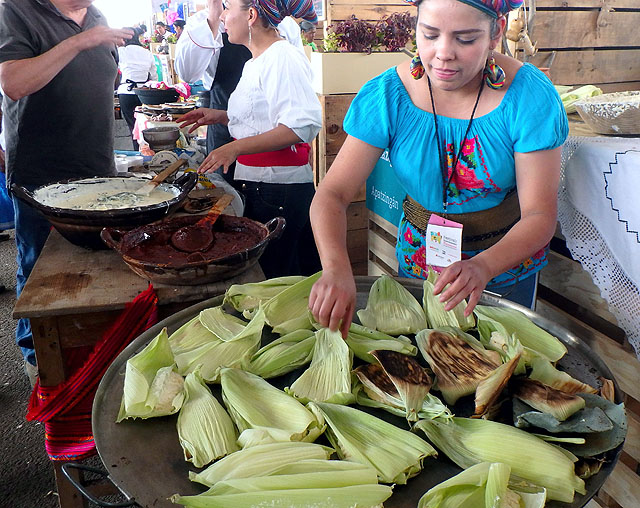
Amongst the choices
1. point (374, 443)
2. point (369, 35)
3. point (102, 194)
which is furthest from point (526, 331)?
point (369, 35)

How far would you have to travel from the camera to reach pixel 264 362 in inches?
47.1

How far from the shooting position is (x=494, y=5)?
4.43 ft

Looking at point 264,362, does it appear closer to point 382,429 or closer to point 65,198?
point 382,429

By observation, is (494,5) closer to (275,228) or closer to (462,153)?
(462,153)

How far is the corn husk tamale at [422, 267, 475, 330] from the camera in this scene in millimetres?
1325

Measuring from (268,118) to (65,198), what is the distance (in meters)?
1.02

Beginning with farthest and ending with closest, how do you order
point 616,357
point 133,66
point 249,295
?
point 133,66, point 616,357, point 249,295

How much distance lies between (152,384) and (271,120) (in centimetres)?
181

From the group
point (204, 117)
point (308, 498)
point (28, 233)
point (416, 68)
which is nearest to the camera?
point (308, 498)

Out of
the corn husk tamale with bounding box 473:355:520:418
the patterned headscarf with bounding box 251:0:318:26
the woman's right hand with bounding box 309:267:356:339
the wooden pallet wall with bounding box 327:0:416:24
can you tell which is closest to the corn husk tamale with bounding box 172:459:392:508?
the corn husk tamale with bounding box 473:355:520:418

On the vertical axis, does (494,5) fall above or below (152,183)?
above

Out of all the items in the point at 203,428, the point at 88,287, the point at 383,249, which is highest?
the point at 203,428

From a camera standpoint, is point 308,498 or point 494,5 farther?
point 494,5

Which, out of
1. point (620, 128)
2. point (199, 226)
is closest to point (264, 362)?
point (199, 226)
